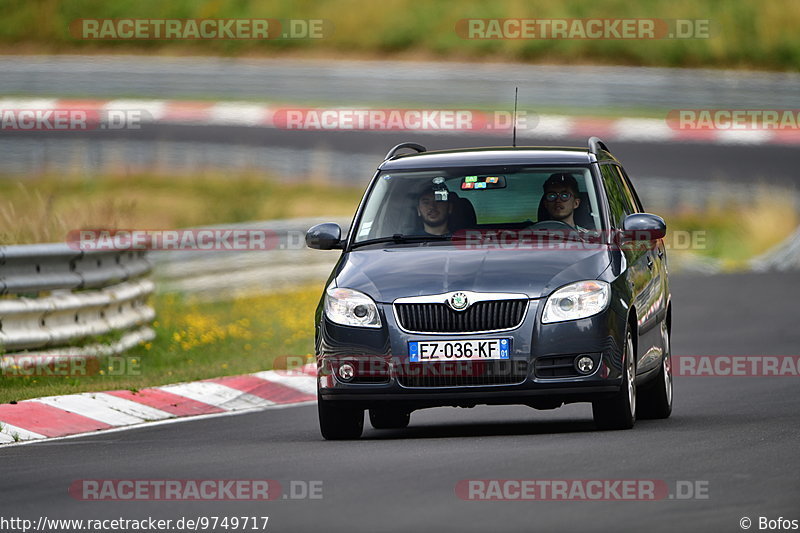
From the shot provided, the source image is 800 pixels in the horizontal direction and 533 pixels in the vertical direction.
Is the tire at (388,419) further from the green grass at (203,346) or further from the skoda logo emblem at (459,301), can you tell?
the green grass at (203,346)

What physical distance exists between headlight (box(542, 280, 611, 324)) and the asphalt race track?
706 millimetres

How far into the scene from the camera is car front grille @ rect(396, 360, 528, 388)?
33.1 feet

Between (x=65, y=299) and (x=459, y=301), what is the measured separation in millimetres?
5460

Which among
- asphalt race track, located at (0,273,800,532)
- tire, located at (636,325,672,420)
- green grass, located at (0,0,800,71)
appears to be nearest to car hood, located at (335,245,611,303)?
asphalt race track, located at (0,273,800,532)

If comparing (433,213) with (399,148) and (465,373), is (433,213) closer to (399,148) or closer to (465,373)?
(399,148)

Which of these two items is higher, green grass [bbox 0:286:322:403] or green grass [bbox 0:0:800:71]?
green grass [bbox 0:0:800:71]

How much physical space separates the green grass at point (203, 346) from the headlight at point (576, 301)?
4.25 m

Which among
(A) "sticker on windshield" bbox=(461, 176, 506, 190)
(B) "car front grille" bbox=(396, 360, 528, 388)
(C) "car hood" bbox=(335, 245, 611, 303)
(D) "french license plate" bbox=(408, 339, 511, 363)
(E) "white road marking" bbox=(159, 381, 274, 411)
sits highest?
(A) "sticker on windshield" bbox=(461, 176, 506, 190)

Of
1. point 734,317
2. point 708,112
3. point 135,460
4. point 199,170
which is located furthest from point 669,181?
point 135,460

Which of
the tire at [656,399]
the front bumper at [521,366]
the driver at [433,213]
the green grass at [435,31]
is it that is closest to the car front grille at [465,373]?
the front bumper at [521,366]

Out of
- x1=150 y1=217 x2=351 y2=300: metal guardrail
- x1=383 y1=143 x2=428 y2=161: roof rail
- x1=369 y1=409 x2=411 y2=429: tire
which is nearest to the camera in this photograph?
x1=369 y1=409 x2=411 y2=429: tire

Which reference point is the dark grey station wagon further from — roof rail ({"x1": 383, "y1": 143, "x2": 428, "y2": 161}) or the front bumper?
roof rail ({"x1": 383, "y1": 143, "x2": 428, "y2": 161})

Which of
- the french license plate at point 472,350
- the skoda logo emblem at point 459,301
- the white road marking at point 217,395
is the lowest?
the white road marking at point 217,395

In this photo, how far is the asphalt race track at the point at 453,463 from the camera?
7.36m
